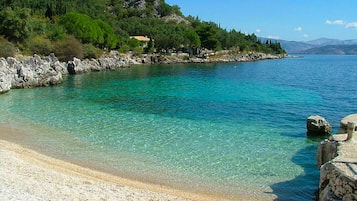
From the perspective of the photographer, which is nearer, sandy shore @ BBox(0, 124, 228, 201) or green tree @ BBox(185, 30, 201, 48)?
sandy shore @ BBox(0, 124, 228, 201)

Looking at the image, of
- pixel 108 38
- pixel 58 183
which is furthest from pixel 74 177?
pixel 108 38

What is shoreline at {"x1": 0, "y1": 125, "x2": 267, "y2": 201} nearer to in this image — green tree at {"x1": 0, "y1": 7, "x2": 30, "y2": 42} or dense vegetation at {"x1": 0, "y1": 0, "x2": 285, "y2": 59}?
dense vegetation at {"x1": 0, "y1": 0, "x2": 285, "y2": 59}

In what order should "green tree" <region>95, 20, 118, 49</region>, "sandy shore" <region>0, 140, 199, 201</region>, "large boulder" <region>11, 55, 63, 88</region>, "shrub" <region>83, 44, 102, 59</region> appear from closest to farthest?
"sandy shore" <region>0, 140, 199, 201</region>, "large boulder" <region>11, 55, 63, 88</region>, "shrub" <region>83, 44, 102, 59</region>, "green tree" <region>95, 20, 118, 49</region>

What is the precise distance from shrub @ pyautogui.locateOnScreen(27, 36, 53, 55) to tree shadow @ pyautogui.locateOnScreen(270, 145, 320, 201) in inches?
2804

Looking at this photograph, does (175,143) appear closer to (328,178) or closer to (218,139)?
(218,139)

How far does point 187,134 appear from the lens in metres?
26.1

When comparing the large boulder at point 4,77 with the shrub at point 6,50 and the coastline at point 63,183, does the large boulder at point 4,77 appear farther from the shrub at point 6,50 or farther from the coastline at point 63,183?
the coastline at point 63,183

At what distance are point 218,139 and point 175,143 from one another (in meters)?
3.27

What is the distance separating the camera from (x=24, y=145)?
2280 cm

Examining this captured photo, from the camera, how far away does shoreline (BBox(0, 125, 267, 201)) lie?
14.0 meters

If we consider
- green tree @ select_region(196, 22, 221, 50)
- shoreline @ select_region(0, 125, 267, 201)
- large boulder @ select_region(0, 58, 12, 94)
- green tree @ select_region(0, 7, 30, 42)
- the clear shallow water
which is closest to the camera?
shoreline @ select_region(0, 125, 267, 201)

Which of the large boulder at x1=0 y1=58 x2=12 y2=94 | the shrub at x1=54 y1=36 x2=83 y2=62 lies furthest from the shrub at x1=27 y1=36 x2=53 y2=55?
the large boulder at x1=0 y1=58 x2=12 y2=94

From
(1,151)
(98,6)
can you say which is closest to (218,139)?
(1,151)

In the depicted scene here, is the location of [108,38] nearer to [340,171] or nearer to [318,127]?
[318,127]
